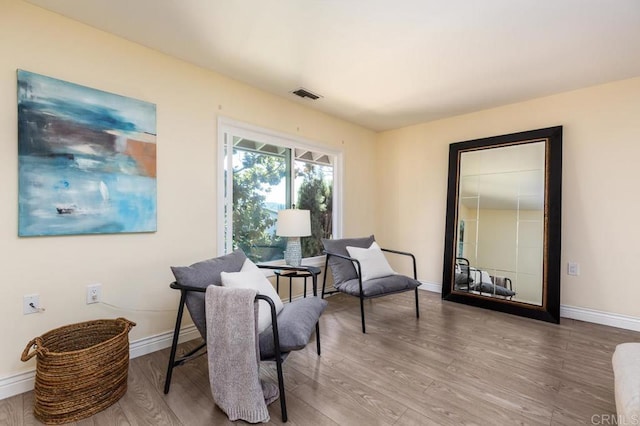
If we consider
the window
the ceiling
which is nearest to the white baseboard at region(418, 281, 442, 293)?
the window

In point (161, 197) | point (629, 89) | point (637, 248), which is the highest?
point (629, 89)

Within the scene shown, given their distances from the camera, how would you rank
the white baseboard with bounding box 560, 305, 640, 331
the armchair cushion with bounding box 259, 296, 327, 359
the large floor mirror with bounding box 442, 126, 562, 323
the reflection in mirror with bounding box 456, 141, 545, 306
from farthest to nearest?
the reflection in mirror with bounding box 456, 141, 545, 306, the large floor mirror with bounding box 442, 126, 562, 323, the white baseboard with bounding box 560, 305, 640, 331, the armchair cushion with bounding box 259, 296, 327, 359

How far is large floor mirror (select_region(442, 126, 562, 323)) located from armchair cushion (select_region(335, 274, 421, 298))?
1027 millimetres

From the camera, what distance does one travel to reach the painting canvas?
68.6 inches

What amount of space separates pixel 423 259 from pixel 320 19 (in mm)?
3121

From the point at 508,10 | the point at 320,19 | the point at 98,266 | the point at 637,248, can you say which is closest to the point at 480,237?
the point at 637,248

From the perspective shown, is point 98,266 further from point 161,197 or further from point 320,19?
point 320,19

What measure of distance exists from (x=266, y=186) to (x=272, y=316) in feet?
6.02

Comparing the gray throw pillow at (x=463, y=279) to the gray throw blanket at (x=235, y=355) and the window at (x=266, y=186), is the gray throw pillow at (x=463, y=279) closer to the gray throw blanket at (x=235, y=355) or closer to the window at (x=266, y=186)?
the window at (x=266, y=186)

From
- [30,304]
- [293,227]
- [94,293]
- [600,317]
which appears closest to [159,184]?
[94,293]

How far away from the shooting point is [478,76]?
2.64 meters

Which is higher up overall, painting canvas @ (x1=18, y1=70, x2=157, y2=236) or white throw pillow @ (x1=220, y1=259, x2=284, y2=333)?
painting canvas @ (x1=18, y1=70, x2=157, y2=236)

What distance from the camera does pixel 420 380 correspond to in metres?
1.86

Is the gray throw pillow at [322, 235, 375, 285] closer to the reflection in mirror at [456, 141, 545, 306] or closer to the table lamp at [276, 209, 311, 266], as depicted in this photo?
the table lamp at [276, 209, 311, 266]
